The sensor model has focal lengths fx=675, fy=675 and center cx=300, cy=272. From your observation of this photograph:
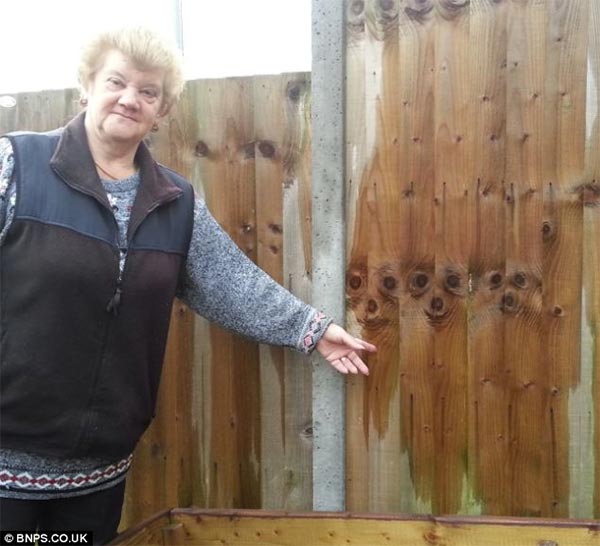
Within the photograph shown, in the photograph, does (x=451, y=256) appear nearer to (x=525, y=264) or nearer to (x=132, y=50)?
(x=525, y=264)

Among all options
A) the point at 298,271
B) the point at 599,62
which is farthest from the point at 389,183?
the point at 599,62

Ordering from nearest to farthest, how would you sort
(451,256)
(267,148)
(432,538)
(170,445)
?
(432,538) < (451,256) < (267,148) < (170,445)

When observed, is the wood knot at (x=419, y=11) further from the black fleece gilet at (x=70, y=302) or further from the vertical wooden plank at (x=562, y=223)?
the black fleece gilet at (x=70, y=302)

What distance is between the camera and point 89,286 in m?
1.67

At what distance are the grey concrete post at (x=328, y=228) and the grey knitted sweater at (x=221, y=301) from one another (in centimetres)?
16

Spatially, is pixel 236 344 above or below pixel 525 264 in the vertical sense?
below

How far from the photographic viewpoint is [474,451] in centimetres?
213

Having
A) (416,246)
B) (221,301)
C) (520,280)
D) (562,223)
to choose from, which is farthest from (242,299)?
(562,223)

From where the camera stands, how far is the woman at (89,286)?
1651mm

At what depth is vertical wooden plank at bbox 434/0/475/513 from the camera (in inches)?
79.9

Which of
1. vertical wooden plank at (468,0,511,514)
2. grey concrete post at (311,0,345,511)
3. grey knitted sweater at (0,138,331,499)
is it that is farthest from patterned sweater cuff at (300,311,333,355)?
vertical wooden plank at (468,0,511,514)

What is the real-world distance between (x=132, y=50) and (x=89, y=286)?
2.03ft

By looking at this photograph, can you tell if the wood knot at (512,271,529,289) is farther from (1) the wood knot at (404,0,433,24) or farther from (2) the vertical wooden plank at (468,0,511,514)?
(1) the wood knot at (404,0,433,24)

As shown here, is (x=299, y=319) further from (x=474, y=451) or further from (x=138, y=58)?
(x=138, y=58)
